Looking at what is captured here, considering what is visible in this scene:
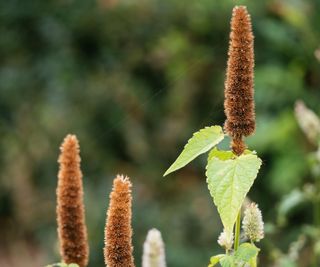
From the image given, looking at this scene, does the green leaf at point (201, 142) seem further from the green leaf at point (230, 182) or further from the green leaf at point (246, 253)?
the green leaf at point (246, 253)

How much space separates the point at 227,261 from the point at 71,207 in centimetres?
35

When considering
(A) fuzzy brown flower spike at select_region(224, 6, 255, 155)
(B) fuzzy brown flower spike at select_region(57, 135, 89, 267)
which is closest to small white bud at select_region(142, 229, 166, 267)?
(B) fuzzy brown flower spike at select_region(57, 135, 89, 267)

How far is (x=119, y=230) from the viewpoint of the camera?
3.72 feet

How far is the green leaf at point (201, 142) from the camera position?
4.01 feet

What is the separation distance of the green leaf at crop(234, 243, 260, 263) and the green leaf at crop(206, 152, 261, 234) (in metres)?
0.11

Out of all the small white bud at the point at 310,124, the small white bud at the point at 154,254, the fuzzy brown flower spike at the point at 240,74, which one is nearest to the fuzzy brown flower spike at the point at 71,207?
the small white bud at the point at 154,254

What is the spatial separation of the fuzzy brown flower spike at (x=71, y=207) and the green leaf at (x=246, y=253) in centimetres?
33

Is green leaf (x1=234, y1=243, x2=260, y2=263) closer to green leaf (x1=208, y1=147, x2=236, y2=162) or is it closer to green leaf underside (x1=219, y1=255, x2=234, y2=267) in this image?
green leaf underside (x1=219, y1=255, x2=234, y2=267)

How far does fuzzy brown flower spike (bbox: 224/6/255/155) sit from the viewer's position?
3.87ft

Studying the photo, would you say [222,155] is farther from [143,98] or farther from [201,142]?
[143,98]

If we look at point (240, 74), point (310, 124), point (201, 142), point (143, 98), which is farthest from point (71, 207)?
point (143, 98)

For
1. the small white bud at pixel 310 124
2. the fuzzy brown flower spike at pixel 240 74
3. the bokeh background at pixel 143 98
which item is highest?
the bokeh background at pixel 143 98

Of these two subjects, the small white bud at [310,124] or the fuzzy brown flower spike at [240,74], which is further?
the small white bud at [310,124]

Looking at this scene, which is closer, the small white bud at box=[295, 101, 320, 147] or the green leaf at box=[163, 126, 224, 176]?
the green leaf at box=[163, 126, 224, 176]
